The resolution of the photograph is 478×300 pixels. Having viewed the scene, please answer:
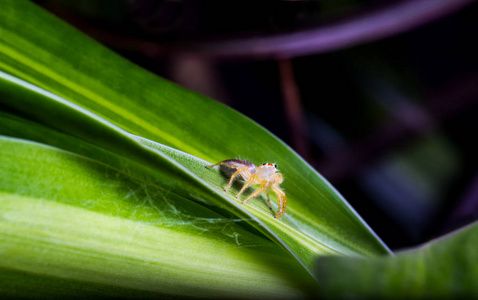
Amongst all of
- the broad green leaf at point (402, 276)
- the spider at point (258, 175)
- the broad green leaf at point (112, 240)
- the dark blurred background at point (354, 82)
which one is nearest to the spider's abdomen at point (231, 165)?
the spider at point (258, 175)

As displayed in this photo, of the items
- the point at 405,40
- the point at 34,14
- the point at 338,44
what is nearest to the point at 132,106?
the point at 34,14

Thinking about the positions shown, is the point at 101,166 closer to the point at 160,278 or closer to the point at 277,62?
the point at 160,278

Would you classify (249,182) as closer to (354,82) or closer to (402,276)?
(402,276)

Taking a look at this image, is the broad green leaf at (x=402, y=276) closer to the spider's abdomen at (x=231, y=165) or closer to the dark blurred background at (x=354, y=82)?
the spider's abdomen at (x=231, y=165)

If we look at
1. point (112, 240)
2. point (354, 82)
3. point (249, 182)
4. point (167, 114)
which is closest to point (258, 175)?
point (249, 182)

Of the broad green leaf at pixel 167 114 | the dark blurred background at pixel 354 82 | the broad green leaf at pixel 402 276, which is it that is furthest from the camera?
the dark blurred background at pixel 354 82

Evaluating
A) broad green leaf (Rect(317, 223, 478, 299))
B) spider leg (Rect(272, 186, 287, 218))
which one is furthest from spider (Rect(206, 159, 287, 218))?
broad green leaf (Rect(317, 223, 478, 299))
